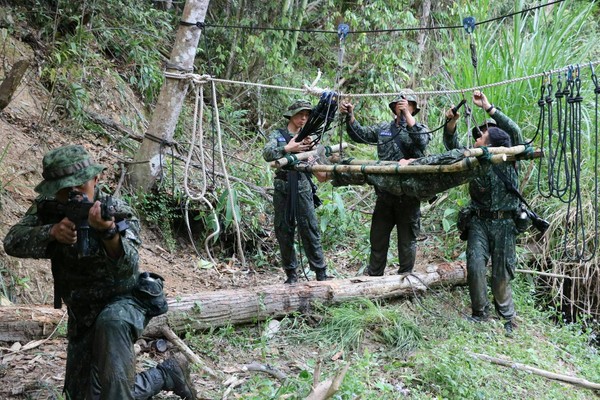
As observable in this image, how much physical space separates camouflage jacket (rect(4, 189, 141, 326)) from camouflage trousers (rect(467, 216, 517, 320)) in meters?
3.44

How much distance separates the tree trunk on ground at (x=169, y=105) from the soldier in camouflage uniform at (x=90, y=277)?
3.34m

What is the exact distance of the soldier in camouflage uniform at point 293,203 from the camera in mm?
5824

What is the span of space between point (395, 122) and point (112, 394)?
3.81 metres

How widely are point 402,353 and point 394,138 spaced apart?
6.43ft

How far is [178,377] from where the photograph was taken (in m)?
3.79

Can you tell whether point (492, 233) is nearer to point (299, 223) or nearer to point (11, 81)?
point (299, 223)

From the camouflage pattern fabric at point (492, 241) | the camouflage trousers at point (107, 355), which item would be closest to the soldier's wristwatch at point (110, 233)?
the camouflage trousers at point (107, 355)

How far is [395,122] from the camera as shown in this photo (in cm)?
602

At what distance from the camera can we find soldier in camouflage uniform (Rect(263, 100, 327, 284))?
19.1 feet

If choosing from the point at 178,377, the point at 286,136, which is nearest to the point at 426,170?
the point at 286,136

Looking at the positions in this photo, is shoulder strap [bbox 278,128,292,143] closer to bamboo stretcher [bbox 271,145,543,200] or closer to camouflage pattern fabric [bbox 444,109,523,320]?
bamboo stretcher [bbox 271,145,543,200]

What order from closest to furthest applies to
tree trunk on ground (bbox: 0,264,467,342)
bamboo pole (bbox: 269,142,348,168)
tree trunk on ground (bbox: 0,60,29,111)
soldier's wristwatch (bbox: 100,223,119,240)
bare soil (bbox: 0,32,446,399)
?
soldier's wristwatch (bbox: 100,223,119,240) → bare soil (bbox: 0,32,446,399) → tree trunk on ground (bbox: 0,264,467,342) → tree trunk on ground (bbox: 0,60,29,111) → bamboo pole (bbox: 269,142,348,168)

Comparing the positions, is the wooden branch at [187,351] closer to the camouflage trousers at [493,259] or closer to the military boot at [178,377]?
the military boot at [178,377]

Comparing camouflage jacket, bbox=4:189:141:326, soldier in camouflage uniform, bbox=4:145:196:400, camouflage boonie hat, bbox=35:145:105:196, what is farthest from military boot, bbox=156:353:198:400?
camouflage boonie hat, bbox=35:145:105:196
